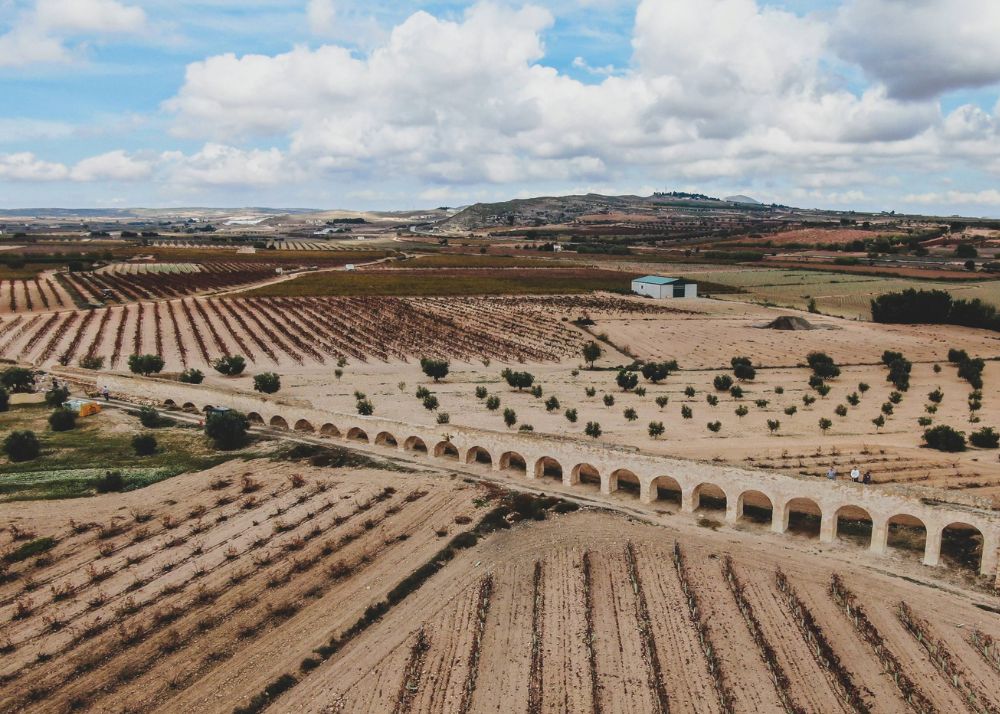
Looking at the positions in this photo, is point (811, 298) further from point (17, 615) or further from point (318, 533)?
point (17, 615)

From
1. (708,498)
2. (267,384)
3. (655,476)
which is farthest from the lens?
(267,384)

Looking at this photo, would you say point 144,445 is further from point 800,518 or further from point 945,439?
point 945,439

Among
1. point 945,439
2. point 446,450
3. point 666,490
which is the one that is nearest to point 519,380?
point 446,450

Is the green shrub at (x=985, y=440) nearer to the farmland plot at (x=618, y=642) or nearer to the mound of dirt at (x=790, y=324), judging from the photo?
→ the farmland plot at (x=618, y=642)

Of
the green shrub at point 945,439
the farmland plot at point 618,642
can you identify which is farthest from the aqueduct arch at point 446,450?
the green shrub at point 945,439

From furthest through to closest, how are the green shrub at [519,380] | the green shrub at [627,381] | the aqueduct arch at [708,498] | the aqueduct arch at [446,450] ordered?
the green shrub at [627,381], the green shrub at [519,380], the aqueduct arch at [446,450], the aqueduct arch at [708,498]

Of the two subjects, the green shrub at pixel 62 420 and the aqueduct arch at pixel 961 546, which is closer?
the aqueduct arch at pixel 961 546
